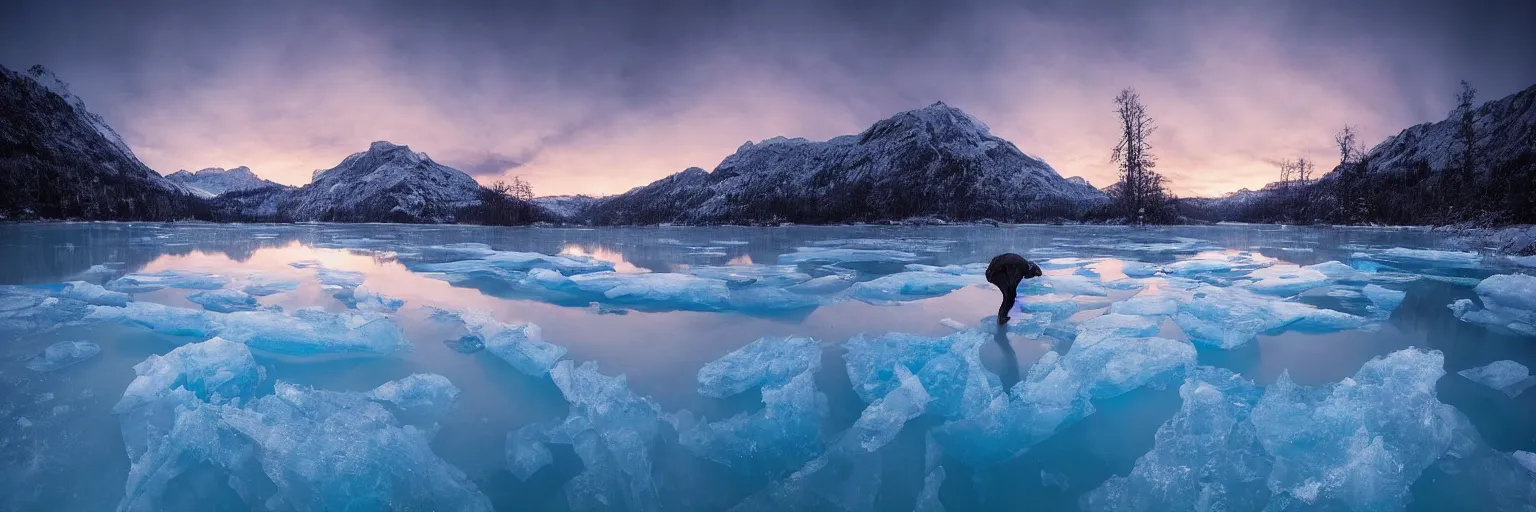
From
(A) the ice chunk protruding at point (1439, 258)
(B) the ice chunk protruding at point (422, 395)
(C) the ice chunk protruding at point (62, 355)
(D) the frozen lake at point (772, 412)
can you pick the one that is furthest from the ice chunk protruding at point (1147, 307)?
Result: (A) the ice chunk protruding at point (1439, 258)

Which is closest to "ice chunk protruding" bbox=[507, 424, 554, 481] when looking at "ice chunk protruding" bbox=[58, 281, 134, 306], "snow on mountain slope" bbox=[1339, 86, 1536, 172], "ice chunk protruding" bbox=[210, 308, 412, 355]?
"ice chunk protruding" bbox=[210, 308, 412, 355]

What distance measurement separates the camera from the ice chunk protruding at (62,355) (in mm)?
3773

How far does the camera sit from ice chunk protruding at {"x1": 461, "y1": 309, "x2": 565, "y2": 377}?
3803 mm

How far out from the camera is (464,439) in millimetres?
2768

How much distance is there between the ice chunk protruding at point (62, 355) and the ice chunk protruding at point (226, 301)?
180 cm

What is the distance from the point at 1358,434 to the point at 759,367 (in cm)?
278

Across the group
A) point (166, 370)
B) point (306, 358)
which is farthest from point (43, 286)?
point (166, 370)

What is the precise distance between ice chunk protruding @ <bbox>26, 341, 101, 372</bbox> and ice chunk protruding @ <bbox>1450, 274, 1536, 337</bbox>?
11111 millimetres

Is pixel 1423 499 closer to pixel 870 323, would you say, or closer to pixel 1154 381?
pixel 1154 381

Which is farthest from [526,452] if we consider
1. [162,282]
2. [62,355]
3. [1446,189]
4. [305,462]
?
[1446,189]

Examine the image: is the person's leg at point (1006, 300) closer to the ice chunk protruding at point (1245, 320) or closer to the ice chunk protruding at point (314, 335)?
the ice chunk protruding at point (1245, 320)

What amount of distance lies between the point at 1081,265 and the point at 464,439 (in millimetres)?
11336

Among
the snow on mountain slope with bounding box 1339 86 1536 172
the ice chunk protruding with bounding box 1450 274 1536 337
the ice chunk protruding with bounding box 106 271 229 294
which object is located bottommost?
the ice chunk protruding with bounding box 1450 274 1536 337

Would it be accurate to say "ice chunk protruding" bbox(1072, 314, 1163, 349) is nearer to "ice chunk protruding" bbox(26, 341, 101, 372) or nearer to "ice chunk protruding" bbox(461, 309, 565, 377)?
"ice chunk protruding" bbox(461, 309, 565, 377)
